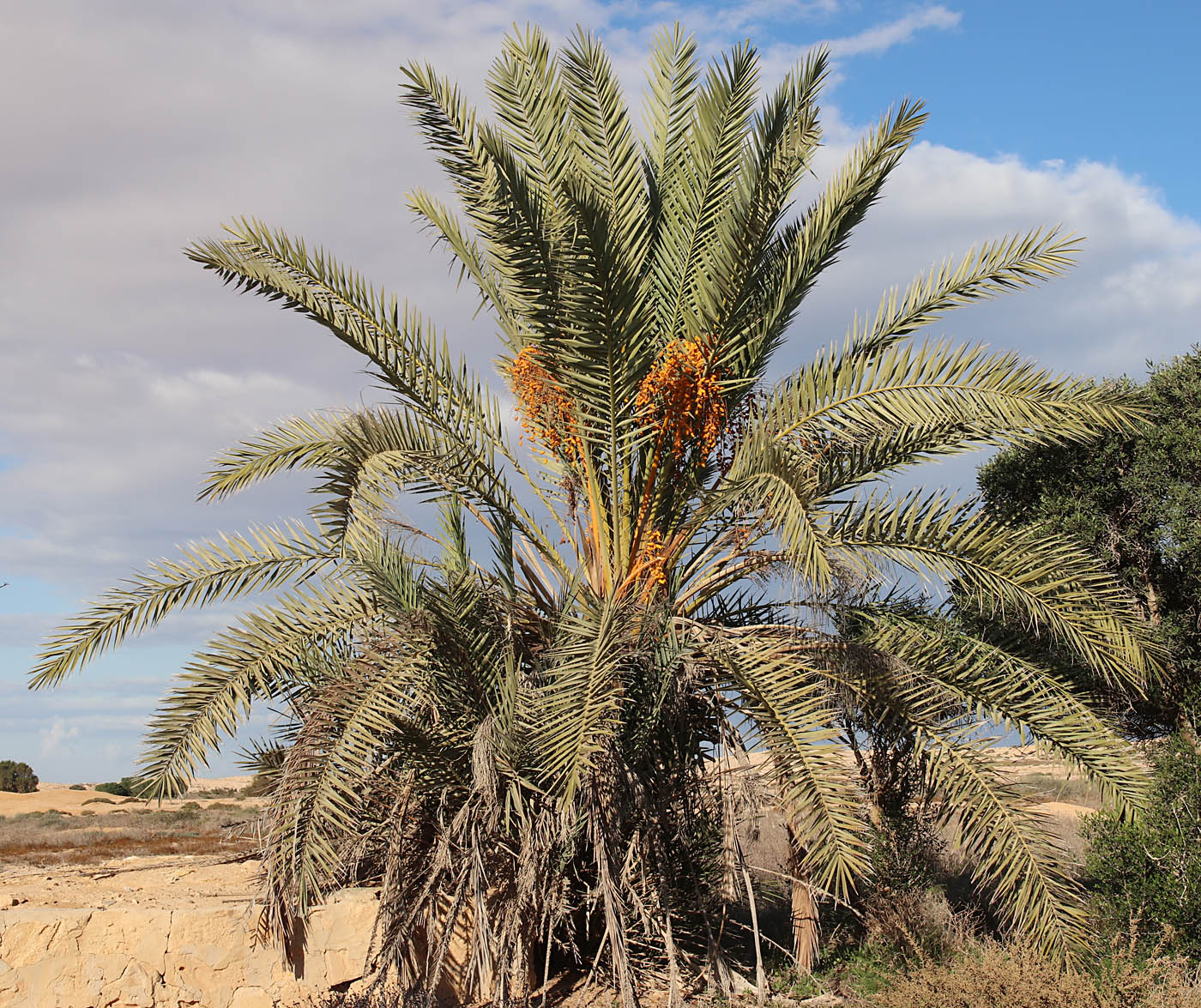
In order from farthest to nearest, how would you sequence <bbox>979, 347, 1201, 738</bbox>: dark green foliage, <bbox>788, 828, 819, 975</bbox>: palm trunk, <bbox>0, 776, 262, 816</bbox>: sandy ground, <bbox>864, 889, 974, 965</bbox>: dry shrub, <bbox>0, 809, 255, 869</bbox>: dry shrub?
<bbox>0, 776, 262, 816</bbox>: sandy ground < <bbox>0, 809, 255, 869</bbox>: dry shrub < <bbox>979, 347, 1201, 738</bbox>: dark green foliage < <bbox>864, 889, 974, 965</bbox>: dry shrub < <bbox>788, 828, 819, 975</bbox>: palm trunk

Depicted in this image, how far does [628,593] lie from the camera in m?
8.12

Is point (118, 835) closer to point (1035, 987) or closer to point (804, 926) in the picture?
point (804, 926)

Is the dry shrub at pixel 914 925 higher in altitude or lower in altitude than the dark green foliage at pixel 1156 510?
lower

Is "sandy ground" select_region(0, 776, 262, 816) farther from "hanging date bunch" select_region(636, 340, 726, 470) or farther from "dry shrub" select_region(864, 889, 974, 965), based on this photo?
"hanging date bunch" select_region(636, 340, 726, 470)

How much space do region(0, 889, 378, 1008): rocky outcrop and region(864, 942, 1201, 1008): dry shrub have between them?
4001mm

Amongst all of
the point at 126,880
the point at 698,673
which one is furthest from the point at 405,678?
the point at 126,880

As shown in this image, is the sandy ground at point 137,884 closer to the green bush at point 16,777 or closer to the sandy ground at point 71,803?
the sandy ground at point 71,803

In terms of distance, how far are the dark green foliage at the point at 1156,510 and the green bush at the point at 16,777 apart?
34.0 metres

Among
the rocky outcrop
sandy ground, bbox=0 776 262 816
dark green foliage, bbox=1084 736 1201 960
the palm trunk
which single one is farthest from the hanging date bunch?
sandy ground, bbox=0 776 262 816

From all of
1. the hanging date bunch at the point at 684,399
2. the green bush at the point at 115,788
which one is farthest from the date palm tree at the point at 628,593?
the green bush at the point at 115,788

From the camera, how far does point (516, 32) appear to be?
8438 millimetres

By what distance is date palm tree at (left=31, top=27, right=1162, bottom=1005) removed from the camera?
688 centimetres

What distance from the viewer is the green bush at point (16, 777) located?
33.6 metres

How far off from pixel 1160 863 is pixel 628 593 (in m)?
4.82
